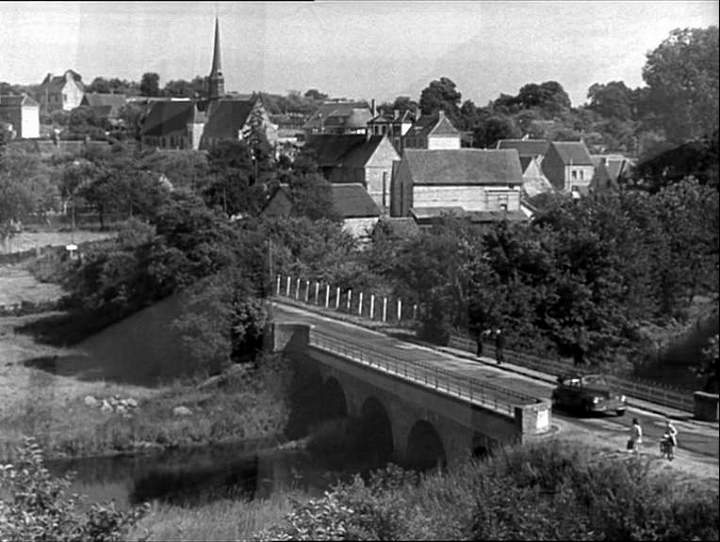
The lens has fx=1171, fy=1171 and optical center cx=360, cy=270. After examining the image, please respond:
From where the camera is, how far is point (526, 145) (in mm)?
2625

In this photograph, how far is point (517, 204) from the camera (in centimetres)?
255

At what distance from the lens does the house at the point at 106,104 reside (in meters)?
3.64

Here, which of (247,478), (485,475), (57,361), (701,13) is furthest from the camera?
(57,361)

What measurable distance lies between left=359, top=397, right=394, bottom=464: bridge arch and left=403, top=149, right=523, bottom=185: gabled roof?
1.74 feet

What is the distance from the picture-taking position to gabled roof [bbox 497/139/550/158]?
259 cm

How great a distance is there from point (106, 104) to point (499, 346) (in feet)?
6.41

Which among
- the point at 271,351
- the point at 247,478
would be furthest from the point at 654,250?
the point at 247,478

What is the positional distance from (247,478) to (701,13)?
6.16ft

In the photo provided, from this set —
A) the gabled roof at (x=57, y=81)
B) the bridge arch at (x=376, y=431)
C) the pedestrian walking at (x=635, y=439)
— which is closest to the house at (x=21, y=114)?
the gabled roof at (x=57, y=81)

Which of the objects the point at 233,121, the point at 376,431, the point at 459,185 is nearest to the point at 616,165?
the point at 459,185

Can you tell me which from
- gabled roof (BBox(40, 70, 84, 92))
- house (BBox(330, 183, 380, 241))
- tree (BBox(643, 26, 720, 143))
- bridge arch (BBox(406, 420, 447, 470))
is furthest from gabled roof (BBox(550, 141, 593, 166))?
gabled roof (BBox(40, 70, 84, 92))

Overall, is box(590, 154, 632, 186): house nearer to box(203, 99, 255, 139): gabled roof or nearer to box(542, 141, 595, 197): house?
box(542, 141, 595, 197): house

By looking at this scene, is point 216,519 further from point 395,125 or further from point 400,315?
point 395,125

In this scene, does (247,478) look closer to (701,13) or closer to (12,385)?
(12,385)
